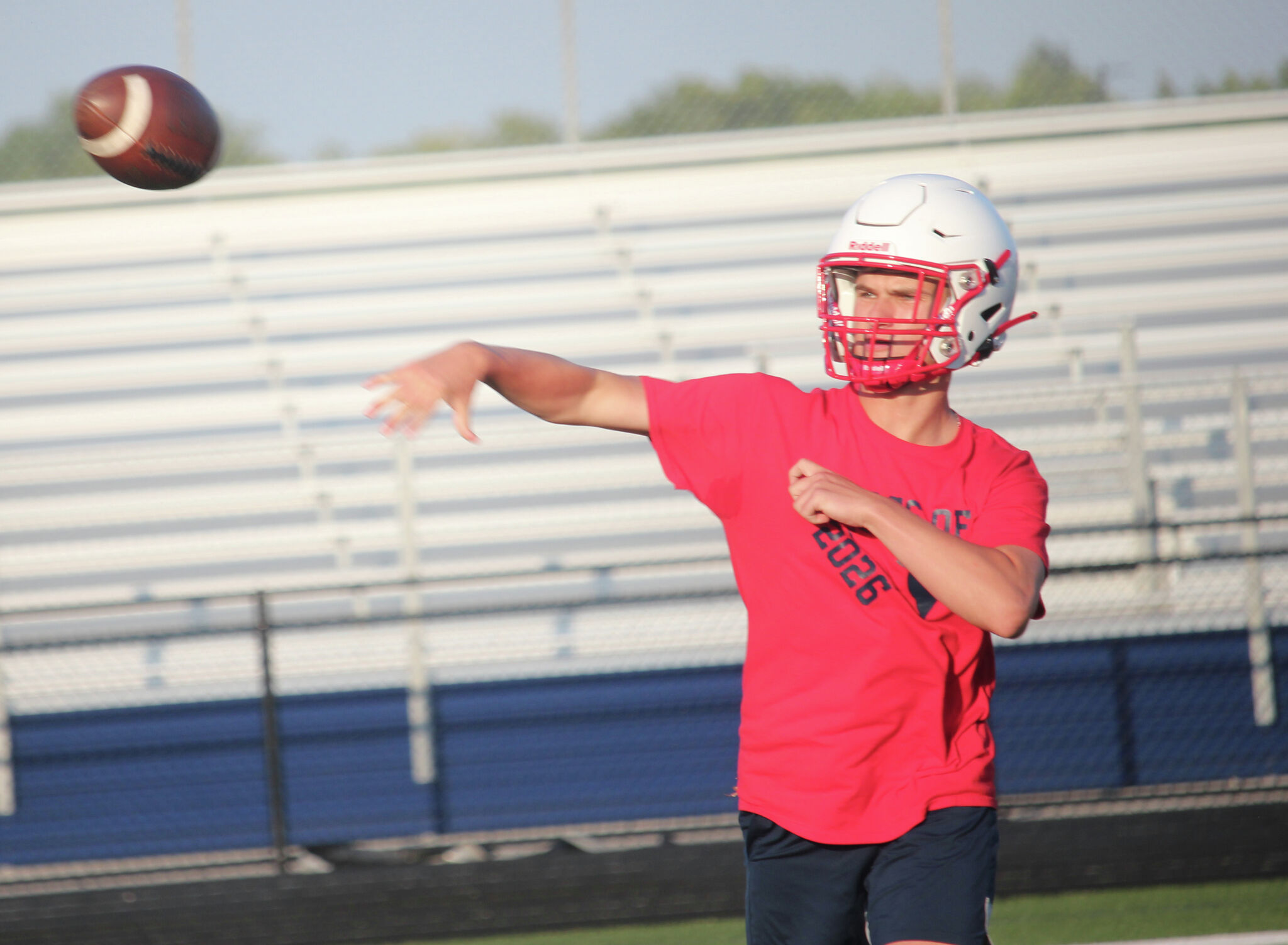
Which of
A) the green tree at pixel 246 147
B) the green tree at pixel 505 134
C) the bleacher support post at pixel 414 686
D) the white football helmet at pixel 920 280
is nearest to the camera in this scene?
the white football helmet at pixel 920 280

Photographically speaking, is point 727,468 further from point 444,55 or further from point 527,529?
point 444,55

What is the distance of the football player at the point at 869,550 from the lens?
6.51ft

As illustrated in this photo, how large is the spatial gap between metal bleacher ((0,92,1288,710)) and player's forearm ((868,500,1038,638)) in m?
6.20

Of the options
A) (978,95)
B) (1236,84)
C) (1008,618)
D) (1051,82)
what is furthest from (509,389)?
(1236,84)

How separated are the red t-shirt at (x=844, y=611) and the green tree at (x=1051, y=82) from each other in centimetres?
927

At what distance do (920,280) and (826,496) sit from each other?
471 mm

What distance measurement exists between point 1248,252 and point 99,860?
374 inches

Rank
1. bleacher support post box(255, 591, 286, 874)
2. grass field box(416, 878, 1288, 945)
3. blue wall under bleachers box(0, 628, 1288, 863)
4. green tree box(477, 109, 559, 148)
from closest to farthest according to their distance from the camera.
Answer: grass field box(416, 878, 1288, 945) < bleacher support post box(255, 591, 286, 874) < blue wall under bleachers box(0, 628, 1288, 863) < green tree box(477, 109, 559, 148)

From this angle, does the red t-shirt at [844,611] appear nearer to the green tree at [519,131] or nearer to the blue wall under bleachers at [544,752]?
the blue wall under bleachers at [544,752]

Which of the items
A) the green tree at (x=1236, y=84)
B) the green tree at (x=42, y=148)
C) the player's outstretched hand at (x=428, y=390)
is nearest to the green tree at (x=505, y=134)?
the green tree at (x=42, y=148)

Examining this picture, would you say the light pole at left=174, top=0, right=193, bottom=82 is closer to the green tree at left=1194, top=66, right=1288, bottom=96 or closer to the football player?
the green tree at left=1194, top=66, right=1288, bottom=96

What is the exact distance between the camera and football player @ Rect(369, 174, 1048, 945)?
1983 mm

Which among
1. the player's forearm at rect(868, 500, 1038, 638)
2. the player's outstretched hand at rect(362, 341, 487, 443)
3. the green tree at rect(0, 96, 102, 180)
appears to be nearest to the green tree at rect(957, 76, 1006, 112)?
the green tree at rect(0, 96, 102, 180)

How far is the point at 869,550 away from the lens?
6.86 ft
